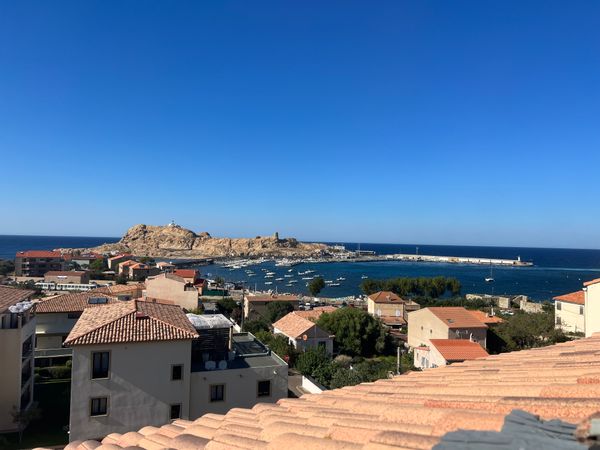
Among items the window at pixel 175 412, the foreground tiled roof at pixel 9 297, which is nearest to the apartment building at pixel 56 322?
the foreground tiled roof at pixel 9 297

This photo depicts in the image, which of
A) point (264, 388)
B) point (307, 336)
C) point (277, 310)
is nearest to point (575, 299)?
point (307, 336)

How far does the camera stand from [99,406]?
48.8 feet

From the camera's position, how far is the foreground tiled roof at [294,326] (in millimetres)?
30362

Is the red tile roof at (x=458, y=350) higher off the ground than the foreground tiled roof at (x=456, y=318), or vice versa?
the foreground tiled roof at (x=456, y=318)

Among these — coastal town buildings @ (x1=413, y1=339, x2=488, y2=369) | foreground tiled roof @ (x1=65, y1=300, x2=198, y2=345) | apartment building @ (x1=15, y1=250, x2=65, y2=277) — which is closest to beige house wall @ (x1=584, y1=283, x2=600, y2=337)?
coastal town buildings @ (x1=413, y1=339, x2=488, y2=369)

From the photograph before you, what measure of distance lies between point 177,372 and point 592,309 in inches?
597

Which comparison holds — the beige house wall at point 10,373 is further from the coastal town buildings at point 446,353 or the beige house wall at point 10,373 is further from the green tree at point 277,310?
the green tree at point 277,310

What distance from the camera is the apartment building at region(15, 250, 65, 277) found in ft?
262

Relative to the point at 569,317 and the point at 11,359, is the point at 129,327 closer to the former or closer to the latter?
the point at 11,359

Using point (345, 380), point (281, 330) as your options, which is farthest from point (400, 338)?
point (345, 380)

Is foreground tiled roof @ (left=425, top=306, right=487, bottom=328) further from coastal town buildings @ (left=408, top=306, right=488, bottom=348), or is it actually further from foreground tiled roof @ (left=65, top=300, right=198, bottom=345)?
foreground tiled roof @ (left=65, top=300, right=198, bottom=345)

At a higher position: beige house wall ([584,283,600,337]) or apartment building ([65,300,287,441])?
beige house wall ([584,283,600,337])

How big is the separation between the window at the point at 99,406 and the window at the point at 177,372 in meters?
2.49

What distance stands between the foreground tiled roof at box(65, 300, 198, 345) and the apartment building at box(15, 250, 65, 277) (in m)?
76.7
